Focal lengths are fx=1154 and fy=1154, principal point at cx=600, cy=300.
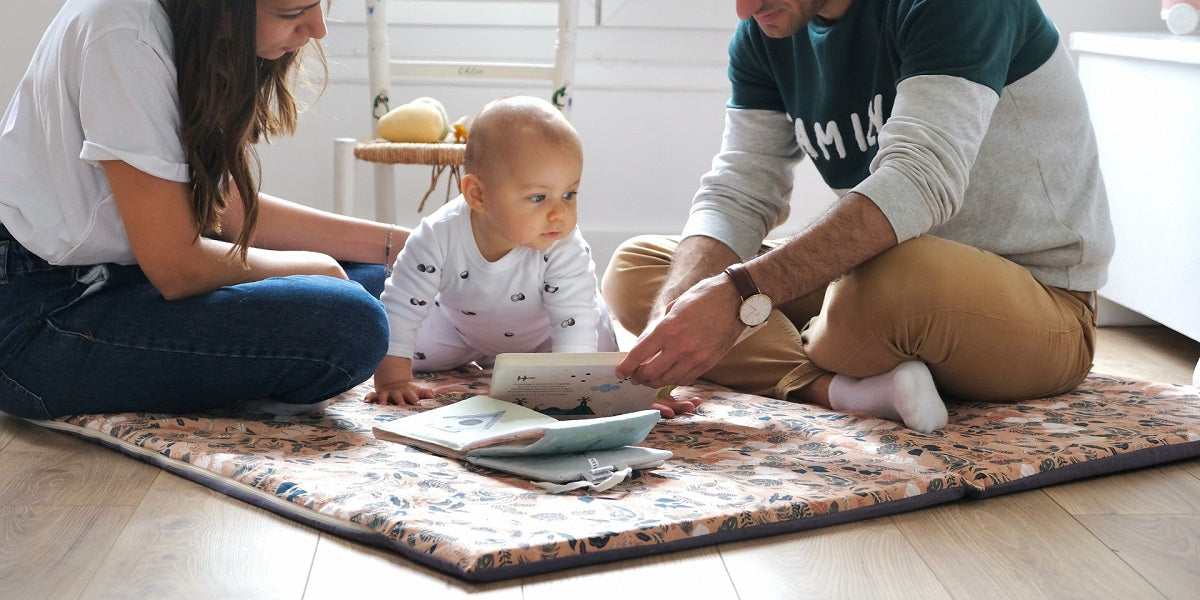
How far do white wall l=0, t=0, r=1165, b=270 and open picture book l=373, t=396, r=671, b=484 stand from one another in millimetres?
1573

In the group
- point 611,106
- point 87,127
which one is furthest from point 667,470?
point 611,106

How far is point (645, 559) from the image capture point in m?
1.02

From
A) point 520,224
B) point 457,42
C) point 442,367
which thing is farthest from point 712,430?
point 457,42

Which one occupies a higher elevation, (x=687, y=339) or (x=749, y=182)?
(x=749, y=182)

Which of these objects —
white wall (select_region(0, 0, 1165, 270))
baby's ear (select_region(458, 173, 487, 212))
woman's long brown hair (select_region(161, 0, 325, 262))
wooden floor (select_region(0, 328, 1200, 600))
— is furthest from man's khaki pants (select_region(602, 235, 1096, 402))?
white wall (select_region(0, 0, 1165, 270))

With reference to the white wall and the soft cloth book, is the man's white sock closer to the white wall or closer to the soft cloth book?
the soft cloth book

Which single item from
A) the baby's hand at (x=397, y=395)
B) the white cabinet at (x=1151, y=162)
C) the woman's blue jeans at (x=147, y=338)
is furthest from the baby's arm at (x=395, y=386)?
the white cabinet at (x=1151, y=162)

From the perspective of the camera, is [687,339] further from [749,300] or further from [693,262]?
[693,262]

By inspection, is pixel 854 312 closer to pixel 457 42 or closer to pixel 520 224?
pixel 520 224

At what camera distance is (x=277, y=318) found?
1.36 metres

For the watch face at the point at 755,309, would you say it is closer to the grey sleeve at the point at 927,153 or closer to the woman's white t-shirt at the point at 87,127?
the grey sleeve at the point at 927,153

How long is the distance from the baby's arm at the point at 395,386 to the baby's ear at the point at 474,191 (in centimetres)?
23

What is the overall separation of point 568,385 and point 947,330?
1.53ft

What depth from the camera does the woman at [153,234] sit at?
1.25m
